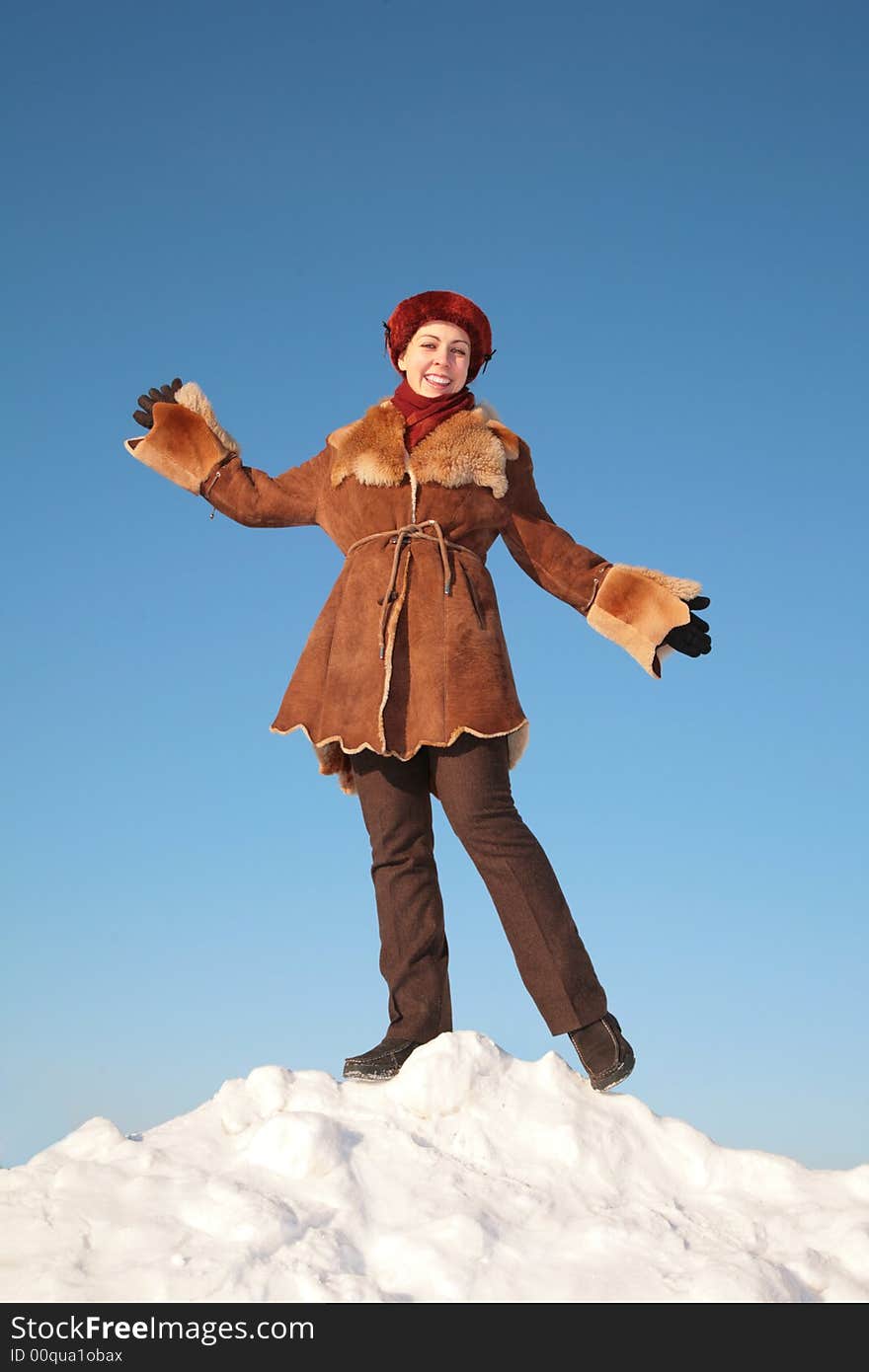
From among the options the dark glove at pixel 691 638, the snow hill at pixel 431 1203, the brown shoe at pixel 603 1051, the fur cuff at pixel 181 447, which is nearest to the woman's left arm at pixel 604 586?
the dark glove at pixel 691 638

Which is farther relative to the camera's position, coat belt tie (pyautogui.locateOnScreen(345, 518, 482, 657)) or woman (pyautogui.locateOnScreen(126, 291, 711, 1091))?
coat belt tie (pyautogui.locateOnScreen(345, 518, 482, 657))

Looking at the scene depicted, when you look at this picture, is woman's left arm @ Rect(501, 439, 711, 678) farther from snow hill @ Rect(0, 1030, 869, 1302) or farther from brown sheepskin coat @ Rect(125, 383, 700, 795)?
snow hill @ Rect(0, 1030, 869, 1302)

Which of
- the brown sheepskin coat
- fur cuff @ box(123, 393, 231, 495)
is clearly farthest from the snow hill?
fur cuff @ box(123, 393, 231, 495)

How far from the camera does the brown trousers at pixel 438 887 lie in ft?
13.5

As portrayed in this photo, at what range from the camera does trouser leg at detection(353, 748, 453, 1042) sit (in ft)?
14.0

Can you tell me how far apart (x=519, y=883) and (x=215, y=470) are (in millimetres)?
1810

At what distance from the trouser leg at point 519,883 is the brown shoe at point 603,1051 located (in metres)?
0.04

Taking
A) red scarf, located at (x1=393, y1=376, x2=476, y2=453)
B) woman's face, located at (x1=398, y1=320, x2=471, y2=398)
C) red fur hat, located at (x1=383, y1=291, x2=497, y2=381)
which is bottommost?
red scarf, located at (x1=393, y1=376, x2=476, y2=453)

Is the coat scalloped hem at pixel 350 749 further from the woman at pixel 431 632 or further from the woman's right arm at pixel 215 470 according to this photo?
the woman's right arm at pixel 215 470

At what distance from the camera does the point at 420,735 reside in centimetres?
418

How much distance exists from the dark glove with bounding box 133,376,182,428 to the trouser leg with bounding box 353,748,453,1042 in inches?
57.1

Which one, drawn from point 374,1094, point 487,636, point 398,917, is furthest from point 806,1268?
point 487,636

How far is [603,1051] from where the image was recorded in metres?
4.02

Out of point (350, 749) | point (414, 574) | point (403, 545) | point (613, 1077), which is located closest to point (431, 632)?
point (414, 574)
